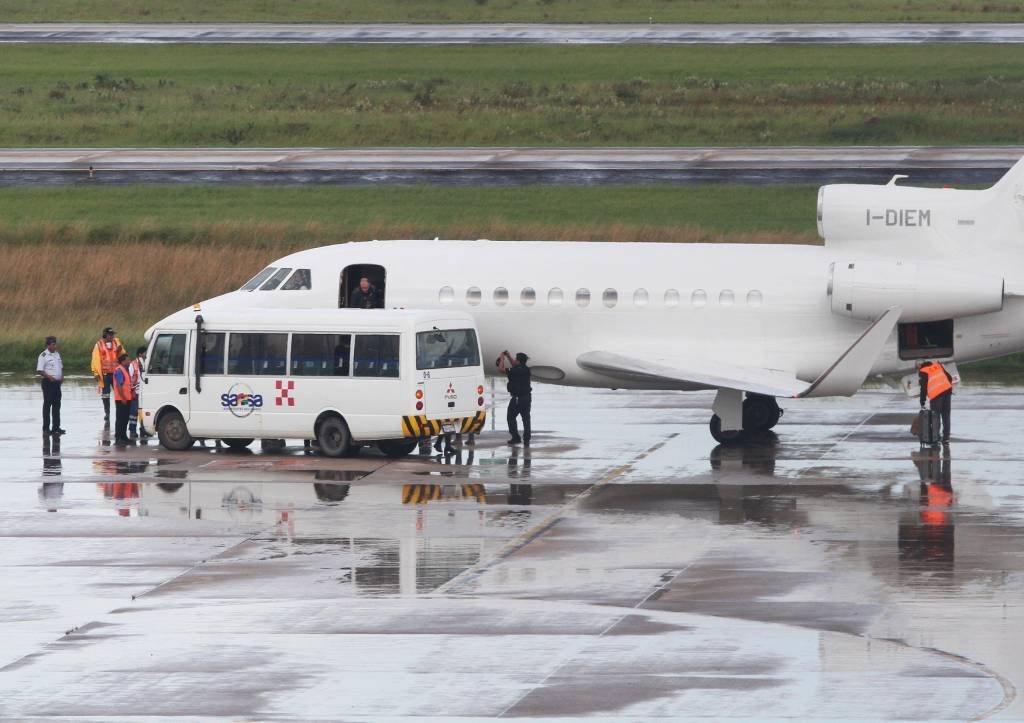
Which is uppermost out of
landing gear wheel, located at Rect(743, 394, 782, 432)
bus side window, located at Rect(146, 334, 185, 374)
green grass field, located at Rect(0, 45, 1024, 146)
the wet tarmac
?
green grass field, located at Rect(0, 45, 1024, 146)

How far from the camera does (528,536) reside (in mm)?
23641

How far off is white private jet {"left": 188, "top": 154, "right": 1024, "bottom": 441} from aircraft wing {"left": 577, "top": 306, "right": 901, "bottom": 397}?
10 cm

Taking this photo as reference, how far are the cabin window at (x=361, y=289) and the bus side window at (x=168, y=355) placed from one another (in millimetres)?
3522

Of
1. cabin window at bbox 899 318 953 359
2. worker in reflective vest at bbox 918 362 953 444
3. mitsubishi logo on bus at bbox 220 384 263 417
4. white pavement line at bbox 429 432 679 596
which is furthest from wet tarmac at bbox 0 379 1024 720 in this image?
cabin window at bbox 899 318 953 359

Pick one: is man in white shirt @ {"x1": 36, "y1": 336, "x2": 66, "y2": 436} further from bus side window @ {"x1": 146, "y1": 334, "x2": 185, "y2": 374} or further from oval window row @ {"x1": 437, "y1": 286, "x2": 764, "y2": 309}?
oval window row @ {"x1": 437, "y1": 286, "x2": 764, "y2": 309}

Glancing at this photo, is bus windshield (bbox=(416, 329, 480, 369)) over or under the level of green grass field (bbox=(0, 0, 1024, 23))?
under

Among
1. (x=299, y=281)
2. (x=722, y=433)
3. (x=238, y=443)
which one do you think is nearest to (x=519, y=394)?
(x=722, y=433)

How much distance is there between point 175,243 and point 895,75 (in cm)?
3471

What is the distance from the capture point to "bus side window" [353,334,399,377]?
30.4 metres

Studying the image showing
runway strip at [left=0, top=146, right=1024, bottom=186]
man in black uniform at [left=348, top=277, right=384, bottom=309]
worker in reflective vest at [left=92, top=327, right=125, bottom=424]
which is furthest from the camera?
runway strip at [left=0, top=146, right=1024, bottom=186]

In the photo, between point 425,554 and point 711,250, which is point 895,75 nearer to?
point 711,250

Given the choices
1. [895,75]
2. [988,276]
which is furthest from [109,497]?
[895,75]

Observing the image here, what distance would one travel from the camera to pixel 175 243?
54.1 m

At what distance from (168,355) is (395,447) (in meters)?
4.50
